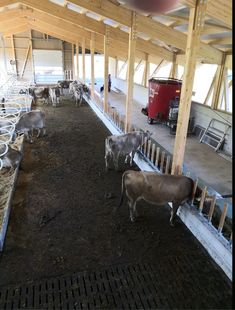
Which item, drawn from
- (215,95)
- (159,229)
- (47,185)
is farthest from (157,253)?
(215,95)

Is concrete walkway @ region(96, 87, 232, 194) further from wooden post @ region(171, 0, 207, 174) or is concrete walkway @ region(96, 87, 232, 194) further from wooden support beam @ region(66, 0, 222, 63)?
wooden support beam @ region(66, 0, 222, 63)

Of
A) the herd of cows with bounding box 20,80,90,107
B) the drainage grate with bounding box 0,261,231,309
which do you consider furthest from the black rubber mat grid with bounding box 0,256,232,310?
the herd of cows with bounding box 20,80,90,107

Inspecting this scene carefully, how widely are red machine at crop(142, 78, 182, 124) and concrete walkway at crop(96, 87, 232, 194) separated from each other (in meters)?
0.44

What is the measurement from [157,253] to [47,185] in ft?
8.81

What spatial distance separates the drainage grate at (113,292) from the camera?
114 inches

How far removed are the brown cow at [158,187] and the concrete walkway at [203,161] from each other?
1404 mm

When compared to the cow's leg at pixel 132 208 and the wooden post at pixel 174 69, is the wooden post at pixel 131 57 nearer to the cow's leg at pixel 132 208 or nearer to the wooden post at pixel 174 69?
the cow's leg at pixel 132 208

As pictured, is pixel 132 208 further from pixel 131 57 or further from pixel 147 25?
pixel 147 25

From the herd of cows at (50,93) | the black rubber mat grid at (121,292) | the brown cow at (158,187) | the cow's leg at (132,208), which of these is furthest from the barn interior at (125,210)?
the herd of cows at (50,93)

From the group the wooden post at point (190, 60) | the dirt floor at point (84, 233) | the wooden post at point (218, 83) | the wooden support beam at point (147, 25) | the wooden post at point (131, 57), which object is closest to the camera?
the dirt floor at point (84, 233)

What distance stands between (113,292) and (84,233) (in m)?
1.11

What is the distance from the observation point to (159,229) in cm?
413

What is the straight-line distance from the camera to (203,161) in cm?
658

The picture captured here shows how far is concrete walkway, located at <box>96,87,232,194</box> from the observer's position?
5.56 metres
